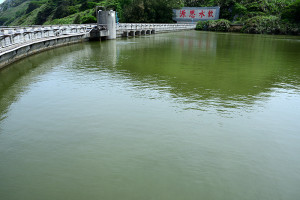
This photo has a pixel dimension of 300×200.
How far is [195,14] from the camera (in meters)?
60.3

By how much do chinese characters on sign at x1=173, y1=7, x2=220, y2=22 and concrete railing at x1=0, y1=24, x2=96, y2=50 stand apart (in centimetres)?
4083

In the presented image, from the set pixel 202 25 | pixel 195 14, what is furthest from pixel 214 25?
pixel 195 14

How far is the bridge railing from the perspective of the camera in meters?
12.0

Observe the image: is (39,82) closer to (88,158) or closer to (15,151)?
(15,151)

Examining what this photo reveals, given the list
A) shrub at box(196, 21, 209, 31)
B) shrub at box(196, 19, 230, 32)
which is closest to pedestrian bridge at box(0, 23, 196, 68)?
shrub at box(196, 19, 230, 32)

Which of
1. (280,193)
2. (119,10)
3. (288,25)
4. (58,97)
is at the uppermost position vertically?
(119,10)

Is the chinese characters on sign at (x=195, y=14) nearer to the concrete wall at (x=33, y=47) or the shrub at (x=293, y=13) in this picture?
the shrub at (x=293, y=13)

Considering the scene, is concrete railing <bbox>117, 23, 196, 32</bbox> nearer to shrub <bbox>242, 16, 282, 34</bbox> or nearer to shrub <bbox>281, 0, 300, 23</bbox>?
shrub <bbox>242, 16, 282, 34</bbox>

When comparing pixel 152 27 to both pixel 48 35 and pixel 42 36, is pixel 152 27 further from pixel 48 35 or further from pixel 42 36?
pixel 42 36

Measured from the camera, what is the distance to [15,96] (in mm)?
7648

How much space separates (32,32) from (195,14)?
5072cm

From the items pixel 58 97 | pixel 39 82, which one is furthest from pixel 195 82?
pixel 39 82

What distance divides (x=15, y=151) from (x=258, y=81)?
855cm

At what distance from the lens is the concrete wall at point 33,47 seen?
11500mm
